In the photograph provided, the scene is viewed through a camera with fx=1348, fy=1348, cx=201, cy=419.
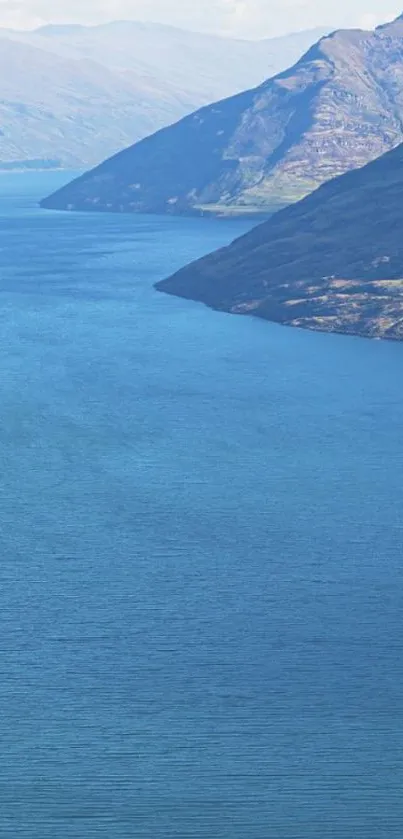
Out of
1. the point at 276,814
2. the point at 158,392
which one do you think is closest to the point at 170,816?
the point at 276,814

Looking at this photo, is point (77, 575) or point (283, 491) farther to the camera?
point (283, 491)

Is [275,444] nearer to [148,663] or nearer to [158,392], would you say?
[158,392]

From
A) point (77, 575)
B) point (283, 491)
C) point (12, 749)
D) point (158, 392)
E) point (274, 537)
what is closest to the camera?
point (12, 749)

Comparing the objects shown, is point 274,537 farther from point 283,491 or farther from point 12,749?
point 12,749

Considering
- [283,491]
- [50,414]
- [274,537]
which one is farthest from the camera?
[50,414]

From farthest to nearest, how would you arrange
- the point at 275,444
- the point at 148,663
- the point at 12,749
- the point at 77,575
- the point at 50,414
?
the point at 50,414, the point at 275,444, the point at 77,575, the point at 148,663, the point at 12,749

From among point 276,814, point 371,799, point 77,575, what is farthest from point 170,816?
point 77,575
